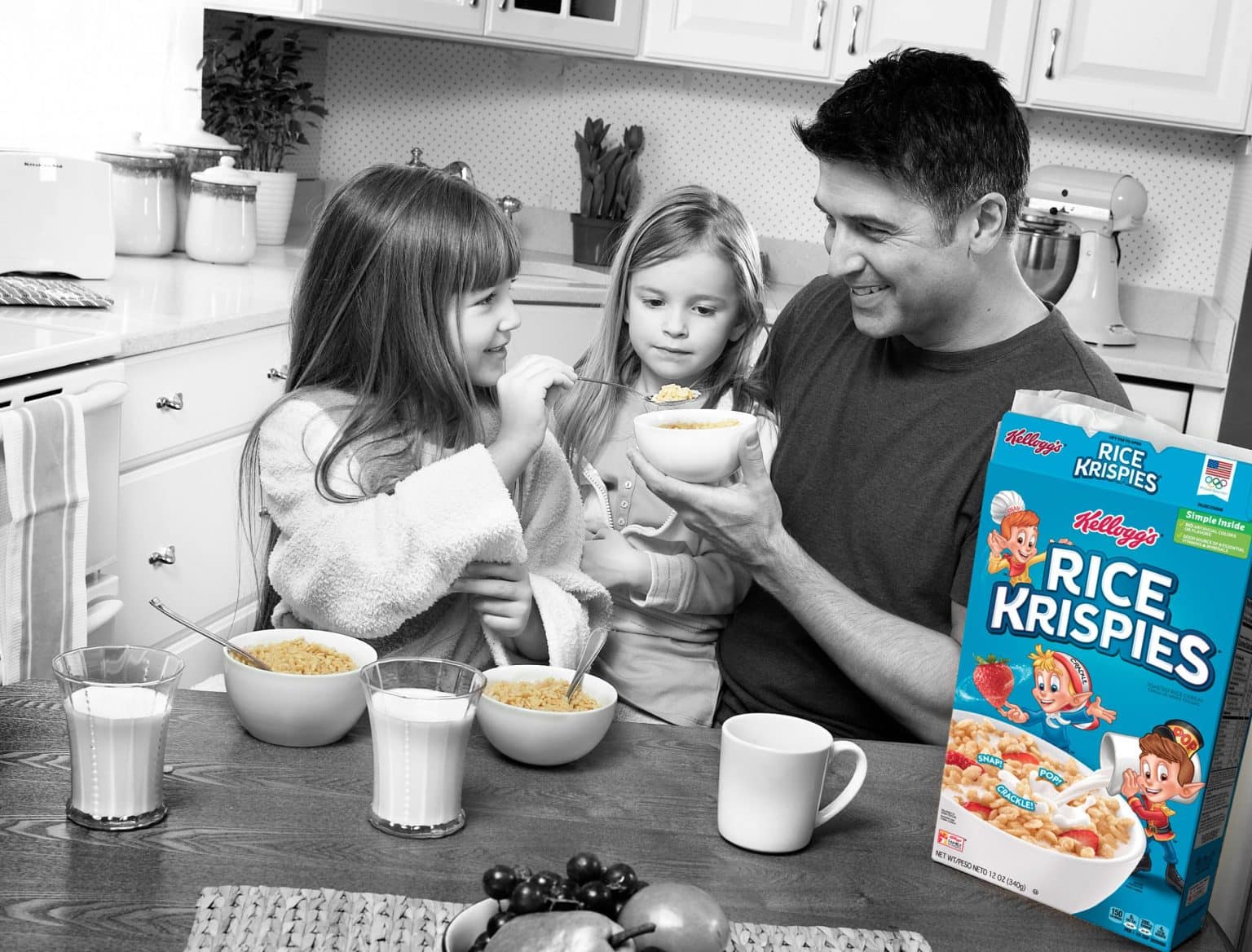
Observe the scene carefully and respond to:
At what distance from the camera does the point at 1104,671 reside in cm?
90

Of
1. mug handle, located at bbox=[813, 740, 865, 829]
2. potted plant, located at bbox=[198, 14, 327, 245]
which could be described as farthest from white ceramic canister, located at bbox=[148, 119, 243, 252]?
mug handle, located at bbox=[813, 740, 865, 829]

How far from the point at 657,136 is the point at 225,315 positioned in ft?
6.43

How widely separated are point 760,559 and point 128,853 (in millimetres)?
742

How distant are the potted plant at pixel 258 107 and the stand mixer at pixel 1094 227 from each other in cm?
195

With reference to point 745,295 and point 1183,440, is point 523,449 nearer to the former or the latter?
point 745,295

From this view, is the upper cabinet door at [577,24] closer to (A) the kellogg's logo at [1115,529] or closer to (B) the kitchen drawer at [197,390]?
(B) the kitchen drawer at [197,390]

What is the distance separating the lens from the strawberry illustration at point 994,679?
943mm

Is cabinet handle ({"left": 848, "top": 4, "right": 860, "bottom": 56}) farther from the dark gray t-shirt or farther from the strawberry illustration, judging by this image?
the strawberry illustration

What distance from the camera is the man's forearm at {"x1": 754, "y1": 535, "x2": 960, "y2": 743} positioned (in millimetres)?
1391

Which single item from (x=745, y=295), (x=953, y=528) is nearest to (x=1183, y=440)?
(x=953, y=528)

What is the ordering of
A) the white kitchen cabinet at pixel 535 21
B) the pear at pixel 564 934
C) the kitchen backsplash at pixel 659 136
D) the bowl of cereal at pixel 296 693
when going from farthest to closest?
the kitchen backsplash at pixel 659 136, the white kitchen cabinet at pixel 535 21, the bowl of cereal at pixel 296 693, the pear at pixel 564 934

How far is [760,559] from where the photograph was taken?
1438mm

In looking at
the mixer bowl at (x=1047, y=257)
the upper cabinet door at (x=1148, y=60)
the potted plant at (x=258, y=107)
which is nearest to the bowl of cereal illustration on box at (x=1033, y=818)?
the mixer bowl at (x=1047, y=257)

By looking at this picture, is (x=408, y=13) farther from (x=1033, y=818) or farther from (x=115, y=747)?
(x=1033, y=818)
